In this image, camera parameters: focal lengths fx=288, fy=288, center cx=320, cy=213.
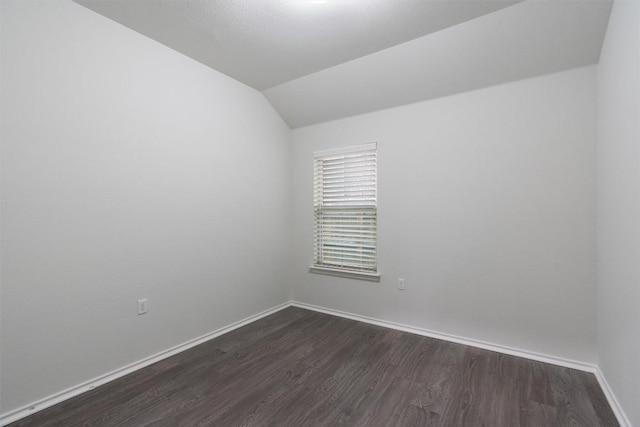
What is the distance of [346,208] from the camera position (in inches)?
133

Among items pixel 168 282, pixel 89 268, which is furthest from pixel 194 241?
pixel 89 268

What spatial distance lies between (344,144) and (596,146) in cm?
218

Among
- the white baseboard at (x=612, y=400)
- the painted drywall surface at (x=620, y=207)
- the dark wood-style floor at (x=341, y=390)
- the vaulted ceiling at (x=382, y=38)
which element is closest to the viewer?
the painted drywall surface at (x=620, y=207)

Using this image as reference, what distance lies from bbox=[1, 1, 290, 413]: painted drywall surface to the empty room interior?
0.5 inches

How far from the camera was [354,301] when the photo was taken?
3.31 metres

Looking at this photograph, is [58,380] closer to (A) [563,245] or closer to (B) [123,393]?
(B) [123,393]

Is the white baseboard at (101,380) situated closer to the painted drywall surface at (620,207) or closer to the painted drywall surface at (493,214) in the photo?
the painted drywall surface at (493,214)

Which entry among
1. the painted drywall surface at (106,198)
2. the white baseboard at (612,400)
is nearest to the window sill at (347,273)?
the painted drywall surface at (106,198)

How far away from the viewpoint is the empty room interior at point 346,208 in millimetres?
1723

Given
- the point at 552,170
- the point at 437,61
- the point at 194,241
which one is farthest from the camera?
the point at 194,241

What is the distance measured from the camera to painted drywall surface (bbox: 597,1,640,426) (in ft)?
4.75

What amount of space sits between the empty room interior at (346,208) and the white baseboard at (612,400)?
17 mm

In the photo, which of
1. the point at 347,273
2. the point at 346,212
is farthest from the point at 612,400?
the point at 346,212

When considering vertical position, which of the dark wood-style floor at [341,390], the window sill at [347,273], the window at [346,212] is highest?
the window at [346,212]
